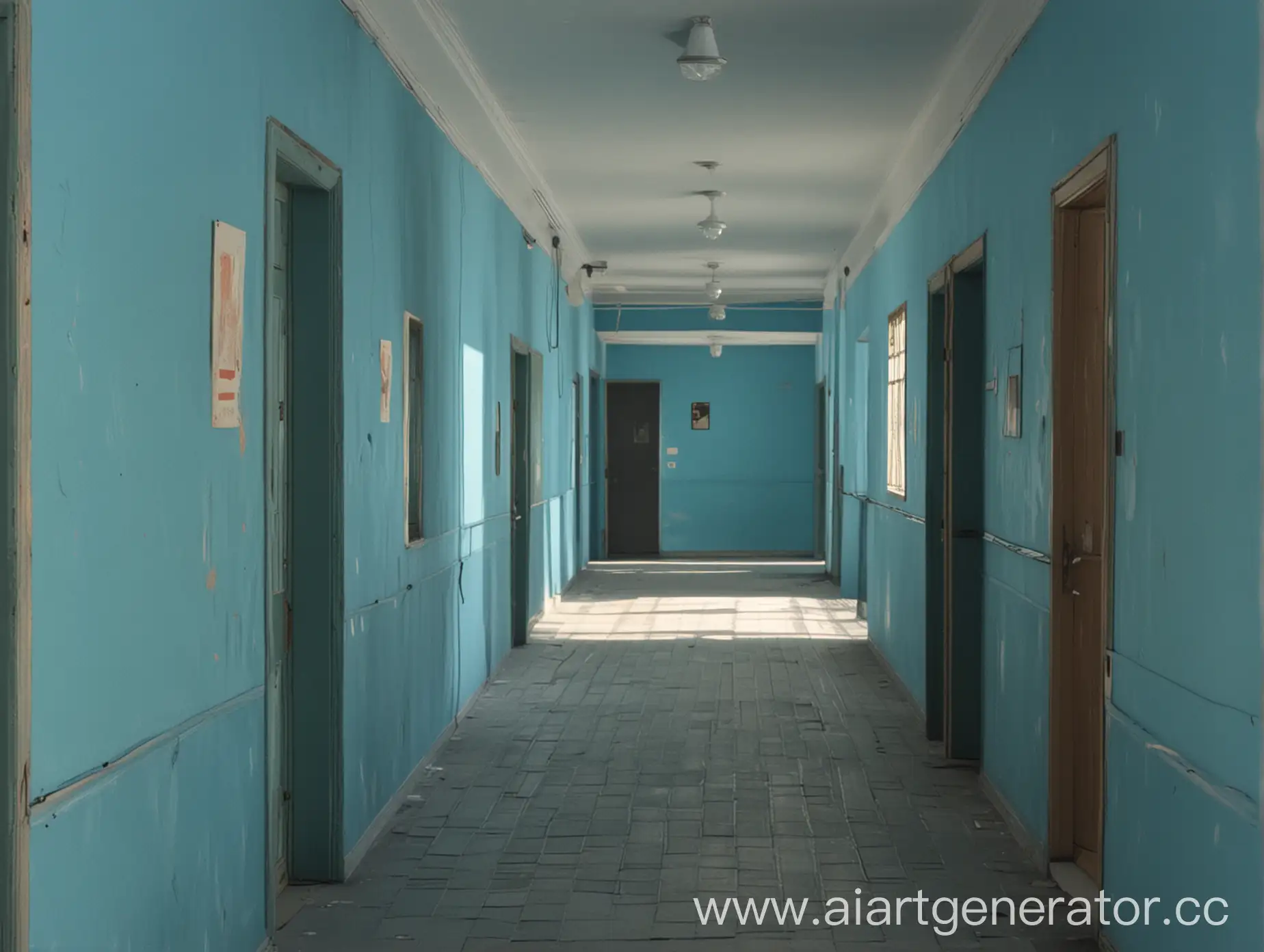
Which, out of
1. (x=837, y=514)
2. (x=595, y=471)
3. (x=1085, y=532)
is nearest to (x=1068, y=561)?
(x=1085, y=532)

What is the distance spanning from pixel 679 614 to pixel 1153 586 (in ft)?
27.8

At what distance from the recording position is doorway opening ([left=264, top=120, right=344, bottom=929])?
443cm

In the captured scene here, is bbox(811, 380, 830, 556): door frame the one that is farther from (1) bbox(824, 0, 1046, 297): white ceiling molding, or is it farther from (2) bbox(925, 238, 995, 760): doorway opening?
(2) bbox(925, 238, 995, 760): doorway opening

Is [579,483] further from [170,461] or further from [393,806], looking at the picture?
[170,461]

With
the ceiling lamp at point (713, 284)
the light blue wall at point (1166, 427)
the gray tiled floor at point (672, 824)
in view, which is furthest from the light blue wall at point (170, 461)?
the ceiling lamp at point (713, 284)

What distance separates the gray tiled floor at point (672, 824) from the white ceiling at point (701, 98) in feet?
9.39

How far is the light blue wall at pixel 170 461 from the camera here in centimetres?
246

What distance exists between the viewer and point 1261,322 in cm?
265

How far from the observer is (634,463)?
59.2 feet

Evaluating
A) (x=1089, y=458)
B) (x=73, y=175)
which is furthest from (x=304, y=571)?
(x=1089, y=458)

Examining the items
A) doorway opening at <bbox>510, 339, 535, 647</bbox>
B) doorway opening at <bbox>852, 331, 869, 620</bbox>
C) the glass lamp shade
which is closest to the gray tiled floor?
doorway opening at <bbox>510, 339, 535, 647</bbox>

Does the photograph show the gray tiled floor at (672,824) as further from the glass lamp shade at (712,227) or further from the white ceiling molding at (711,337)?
the white ceiling molding at (711,337)

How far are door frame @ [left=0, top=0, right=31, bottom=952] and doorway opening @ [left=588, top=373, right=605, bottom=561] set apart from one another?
13.9 metres

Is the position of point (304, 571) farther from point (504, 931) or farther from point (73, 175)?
point (73, 175)
